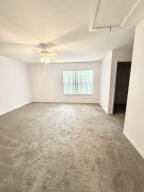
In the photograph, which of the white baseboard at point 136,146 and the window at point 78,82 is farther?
the window at point 78,82

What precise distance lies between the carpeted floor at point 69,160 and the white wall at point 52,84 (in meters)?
2.89

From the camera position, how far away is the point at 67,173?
1433mm

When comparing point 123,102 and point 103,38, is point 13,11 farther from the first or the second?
point 123,102

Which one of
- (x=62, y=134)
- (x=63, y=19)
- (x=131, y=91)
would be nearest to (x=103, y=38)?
(x=63, y=19)

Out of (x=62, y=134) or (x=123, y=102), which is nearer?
(x=62, y=134)

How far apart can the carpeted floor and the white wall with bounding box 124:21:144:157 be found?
0.79 feet

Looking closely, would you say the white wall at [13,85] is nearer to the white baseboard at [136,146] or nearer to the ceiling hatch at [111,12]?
the ceiling hatch at [111,12]

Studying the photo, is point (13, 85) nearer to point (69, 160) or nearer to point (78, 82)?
point (78, 82)

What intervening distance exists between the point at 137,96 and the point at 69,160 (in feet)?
5.49

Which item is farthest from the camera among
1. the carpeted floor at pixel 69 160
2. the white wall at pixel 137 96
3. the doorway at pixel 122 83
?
the doorway at pixel 122 83

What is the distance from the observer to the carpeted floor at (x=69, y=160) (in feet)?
4.17

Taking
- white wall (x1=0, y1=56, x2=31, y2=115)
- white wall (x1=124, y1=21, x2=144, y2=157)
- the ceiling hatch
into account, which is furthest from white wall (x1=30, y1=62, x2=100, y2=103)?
the ceiling hatch

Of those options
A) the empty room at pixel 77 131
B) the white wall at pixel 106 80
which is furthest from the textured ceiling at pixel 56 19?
the white wall at pixel 106 80

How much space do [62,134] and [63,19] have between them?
2358 millimetres
